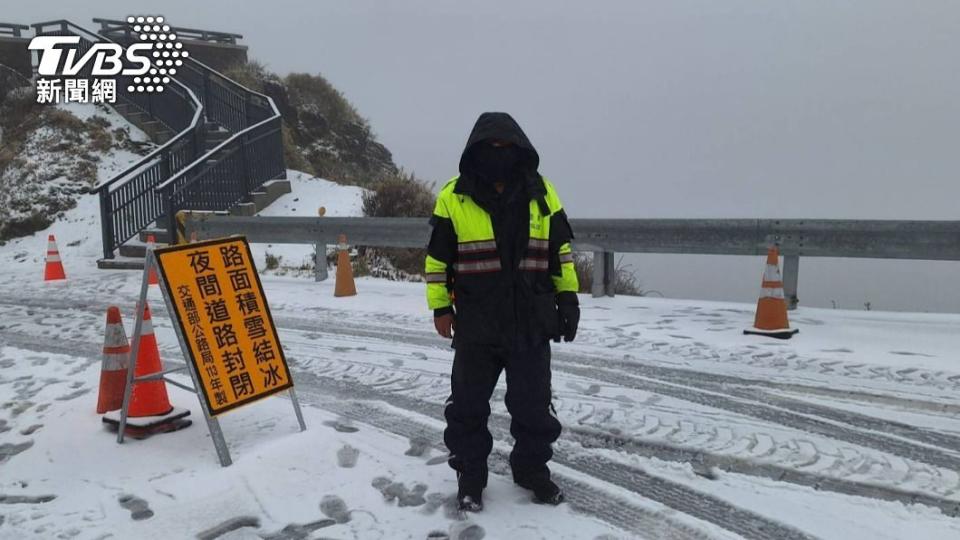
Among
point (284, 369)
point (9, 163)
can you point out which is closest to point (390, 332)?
point (284, 369)

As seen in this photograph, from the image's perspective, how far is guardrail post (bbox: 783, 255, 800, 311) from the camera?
310 inches

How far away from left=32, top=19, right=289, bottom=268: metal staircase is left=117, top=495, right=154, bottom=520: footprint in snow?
33.7ft

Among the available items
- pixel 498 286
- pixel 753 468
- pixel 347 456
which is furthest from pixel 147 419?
pixel 753 468

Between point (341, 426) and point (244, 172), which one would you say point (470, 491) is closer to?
point (341, 426)

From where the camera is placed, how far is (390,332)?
7.57 m

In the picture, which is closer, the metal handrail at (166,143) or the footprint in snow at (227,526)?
the footprint in snow at (227,526)

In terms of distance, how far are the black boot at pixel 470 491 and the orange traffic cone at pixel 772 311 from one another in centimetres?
430

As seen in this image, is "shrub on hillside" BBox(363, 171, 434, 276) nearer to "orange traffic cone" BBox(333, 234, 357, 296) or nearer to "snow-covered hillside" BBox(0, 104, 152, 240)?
"orange traffic cone" BBox(333, 234, 357, 296)

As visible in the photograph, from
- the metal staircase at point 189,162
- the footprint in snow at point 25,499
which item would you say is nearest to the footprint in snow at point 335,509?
the footprint in snow at point 25,499

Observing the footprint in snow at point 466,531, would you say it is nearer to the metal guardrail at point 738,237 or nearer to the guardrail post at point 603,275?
the metal guardrail at point 738,237

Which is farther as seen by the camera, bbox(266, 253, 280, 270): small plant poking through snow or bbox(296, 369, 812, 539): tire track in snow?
bbox(266, 253, 280, 270): small plant poking through snow

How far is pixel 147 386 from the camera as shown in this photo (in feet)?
15.4

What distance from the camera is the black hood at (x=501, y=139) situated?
11.0ft

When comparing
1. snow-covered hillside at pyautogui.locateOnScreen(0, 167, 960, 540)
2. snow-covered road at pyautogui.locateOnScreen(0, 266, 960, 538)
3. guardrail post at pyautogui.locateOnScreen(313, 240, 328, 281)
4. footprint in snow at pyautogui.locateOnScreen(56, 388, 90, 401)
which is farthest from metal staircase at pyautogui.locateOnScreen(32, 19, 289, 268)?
footprint in snow at pyautogui.locateOnScreen(56, 388, 90, 401)
